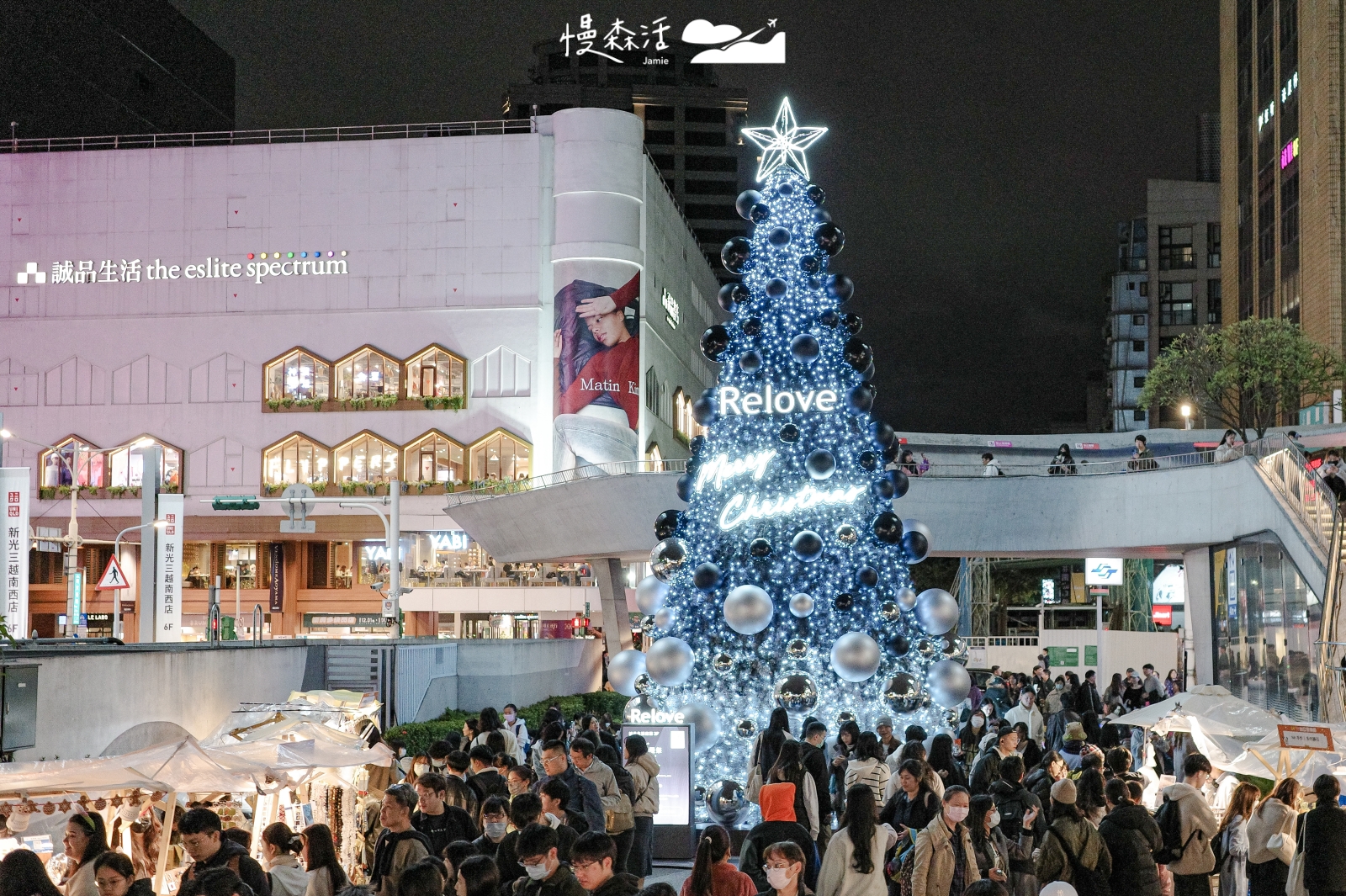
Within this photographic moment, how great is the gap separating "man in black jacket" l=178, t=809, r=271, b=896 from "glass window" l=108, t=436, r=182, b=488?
53.4m

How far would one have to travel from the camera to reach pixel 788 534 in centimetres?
1809

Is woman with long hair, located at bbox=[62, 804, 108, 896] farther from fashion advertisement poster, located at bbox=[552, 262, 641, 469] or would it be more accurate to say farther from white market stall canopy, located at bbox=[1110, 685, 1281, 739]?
fashion advertisement poster, located at bbox=[552, 262, 641, 469]

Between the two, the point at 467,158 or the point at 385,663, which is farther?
the point at 467,158

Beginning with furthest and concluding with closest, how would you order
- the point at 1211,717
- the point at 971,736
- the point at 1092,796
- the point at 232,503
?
the point at 232,503 < the point at 971,736 < the point at 1211,717 < the point at 1092,796

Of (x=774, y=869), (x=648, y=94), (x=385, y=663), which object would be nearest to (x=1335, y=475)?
(x=385, y=663)

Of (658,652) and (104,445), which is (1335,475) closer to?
(658,652)

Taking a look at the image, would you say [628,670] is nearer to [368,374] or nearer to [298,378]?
[368,374]

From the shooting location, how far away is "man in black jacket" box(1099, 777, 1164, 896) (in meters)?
8.48

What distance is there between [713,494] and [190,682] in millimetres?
7385

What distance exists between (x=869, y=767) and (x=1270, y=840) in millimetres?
2939

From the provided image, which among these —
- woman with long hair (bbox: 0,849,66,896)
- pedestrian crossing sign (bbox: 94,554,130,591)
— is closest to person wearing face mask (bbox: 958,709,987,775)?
woman with long hair (bbox: 0,849,66,896)

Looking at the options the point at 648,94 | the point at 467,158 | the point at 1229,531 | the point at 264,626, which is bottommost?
the point at 264,626

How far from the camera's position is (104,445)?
58.8 m

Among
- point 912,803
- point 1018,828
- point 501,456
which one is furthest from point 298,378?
point 1018,828
